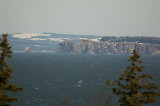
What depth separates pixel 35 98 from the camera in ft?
250

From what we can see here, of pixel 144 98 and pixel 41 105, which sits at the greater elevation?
pixel 144 98

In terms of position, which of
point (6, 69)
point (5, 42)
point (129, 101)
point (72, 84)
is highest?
point (5, 42)

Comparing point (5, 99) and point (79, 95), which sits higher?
point (5, 99)

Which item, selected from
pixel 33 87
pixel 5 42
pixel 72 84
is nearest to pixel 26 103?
pixel 33 87

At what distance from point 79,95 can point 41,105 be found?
13942 mm

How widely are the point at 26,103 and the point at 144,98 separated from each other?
46433 mm

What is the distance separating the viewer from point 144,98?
84.8 ft

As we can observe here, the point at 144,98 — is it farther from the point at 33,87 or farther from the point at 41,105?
the point at 33,87

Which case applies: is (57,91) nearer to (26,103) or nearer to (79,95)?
(79,95)

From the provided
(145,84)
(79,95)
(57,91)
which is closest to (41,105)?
(79,95)

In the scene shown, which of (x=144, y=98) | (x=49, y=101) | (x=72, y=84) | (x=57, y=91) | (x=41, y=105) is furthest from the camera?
(x=72, y=84)

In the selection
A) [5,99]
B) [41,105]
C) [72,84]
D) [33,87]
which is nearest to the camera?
[5,99]

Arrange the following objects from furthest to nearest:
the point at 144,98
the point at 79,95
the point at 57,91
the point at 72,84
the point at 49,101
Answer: the point at 72,84
the point at 57,91
the point at 79,95
the point at 49,101
the point at 144,98

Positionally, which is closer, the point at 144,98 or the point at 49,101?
the point at 144,98
